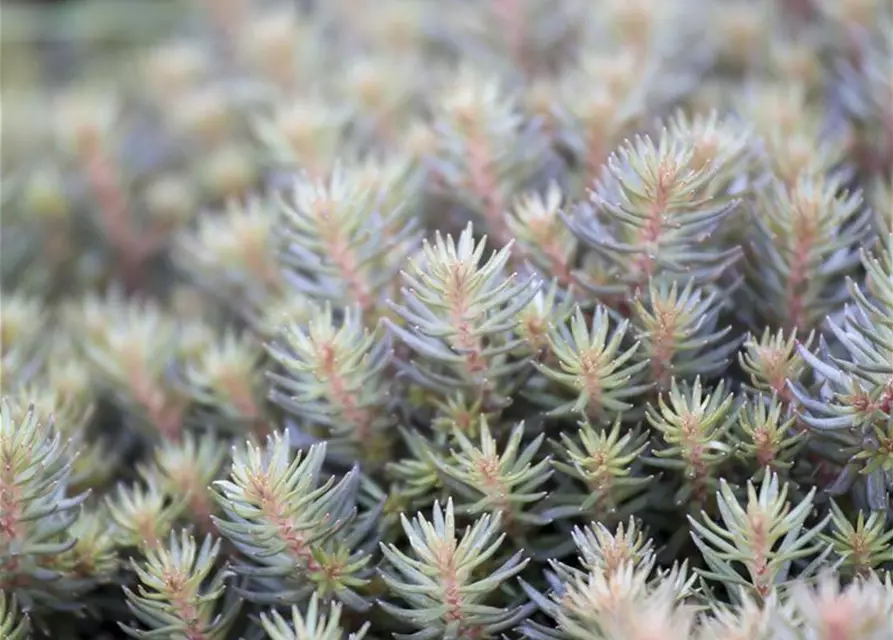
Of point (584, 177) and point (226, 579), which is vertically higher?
point (584, 177)

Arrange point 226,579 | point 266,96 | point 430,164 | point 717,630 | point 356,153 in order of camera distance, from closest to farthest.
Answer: point 717,630 < point 226,579 < point 430,164 < point 356,153 < point 266,96

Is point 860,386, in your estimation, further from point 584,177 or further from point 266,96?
point 266,96

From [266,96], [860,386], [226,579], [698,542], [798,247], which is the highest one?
[266,96]

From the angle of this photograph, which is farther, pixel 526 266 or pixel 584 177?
pixel 584 177

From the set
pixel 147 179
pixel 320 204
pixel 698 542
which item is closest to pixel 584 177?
pixel 320 204

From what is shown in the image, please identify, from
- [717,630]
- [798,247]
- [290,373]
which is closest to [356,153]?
[290,373]

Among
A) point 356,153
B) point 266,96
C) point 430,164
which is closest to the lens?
point 430,164
